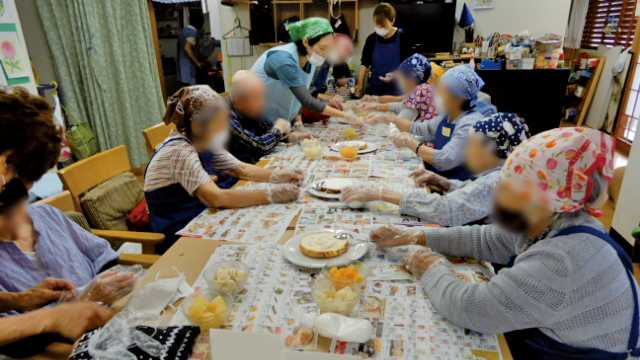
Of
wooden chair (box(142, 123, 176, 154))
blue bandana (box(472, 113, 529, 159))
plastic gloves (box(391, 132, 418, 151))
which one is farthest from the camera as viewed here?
wooden chair (box(142, 123, 176, 154))

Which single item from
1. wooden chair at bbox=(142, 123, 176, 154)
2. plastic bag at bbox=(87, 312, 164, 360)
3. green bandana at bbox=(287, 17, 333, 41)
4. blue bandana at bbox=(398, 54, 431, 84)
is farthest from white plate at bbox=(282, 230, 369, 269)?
blue bandana at bbox=(398, 54, 431, 84)

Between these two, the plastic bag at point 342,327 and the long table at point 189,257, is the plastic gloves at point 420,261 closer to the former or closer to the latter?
the plastic bag at point 342,327

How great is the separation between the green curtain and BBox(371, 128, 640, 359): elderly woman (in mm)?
4188

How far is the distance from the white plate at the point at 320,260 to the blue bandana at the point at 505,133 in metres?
0.63

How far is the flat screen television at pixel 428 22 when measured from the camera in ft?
16.2

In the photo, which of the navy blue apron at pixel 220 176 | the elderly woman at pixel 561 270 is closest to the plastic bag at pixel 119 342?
the elderly woman at pixel 561 270

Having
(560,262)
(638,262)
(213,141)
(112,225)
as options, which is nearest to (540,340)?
(560,262)

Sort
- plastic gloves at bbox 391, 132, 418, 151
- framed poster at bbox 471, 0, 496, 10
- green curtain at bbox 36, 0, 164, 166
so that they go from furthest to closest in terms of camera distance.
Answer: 1. framed poster at bbox 471, 0, 496, 10
2. green curtain at bbox 36, 0, 164, 166
3. plastic gloves at bbox 391, 132, 418, 151

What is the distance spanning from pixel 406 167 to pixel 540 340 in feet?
4.16

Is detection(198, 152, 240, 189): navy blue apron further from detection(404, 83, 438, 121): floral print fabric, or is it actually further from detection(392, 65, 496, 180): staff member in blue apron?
detection(404, 83, 438, 121): floral print fabric

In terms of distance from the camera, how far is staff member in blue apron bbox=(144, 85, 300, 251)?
1.65 meters

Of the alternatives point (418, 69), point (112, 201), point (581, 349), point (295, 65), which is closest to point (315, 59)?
point (295, 65)

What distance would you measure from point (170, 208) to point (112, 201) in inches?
18.0

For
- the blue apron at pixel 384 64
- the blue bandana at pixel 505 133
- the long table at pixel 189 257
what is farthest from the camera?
the blue apron at pixel 384 64
